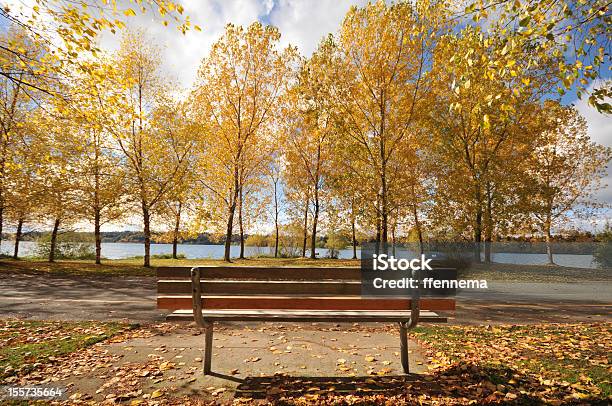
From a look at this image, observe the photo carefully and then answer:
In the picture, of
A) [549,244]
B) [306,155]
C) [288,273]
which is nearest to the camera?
[288,273]

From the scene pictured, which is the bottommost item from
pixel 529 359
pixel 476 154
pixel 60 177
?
pixel 529 359

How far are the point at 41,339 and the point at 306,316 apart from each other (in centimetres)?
445

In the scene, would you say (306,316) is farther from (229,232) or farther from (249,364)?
(229,232)

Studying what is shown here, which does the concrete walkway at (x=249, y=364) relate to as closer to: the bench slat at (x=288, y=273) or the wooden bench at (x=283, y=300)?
the wooden bench at (x=283, y=300)

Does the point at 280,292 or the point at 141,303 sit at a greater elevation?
the point at 280,292

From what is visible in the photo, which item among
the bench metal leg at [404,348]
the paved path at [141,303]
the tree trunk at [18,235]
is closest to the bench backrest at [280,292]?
the bench metal leg at [404,348]

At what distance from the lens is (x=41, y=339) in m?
5.05

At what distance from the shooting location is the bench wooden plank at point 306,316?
354cm

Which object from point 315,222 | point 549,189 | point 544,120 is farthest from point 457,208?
point 315,222

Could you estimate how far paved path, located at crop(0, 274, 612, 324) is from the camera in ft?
21.6

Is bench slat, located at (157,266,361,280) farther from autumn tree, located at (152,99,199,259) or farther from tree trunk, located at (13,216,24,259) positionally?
tree trunk, located at (13,216,24,259)

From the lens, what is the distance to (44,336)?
5.21m

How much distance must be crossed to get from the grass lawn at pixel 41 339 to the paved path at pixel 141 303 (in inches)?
25.8

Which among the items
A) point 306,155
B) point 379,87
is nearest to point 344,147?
point 379,87
